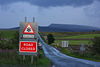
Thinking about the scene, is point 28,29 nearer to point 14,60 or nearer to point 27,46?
point 27,46

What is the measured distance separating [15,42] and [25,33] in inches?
643

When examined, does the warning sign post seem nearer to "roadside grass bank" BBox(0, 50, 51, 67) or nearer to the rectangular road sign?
the rectangular road sign

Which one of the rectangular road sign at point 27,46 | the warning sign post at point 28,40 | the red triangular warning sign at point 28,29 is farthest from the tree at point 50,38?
the red triangular warning sign at point 28,29

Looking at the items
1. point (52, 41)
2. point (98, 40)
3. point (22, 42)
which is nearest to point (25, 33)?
point (22, 42)

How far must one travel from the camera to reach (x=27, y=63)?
22.3m

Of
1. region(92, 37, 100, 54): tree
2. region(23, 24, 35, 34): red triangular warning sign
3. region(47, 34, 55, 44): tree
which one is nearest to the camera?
region(23, 24, 35, 34): red triangular warning sign

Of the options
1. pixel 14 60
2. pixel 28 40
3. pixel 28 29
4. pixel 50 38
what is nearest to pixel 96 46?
pixel 28 40

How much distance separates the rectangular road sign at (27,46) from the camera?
22109 mm

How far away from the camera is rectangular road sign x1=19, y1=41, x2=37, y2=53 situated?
22109 millimetres

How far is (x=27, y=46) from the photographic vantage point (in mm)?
22234

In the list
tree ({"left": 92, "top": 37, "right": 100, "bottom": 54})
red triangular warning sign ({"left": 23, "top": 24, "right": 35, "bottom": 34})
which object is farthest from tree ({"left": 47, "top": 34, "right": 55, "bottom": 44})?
red triangular warning sign ({"left": 23, "top": 24, "right": 35, "bottom": 34})

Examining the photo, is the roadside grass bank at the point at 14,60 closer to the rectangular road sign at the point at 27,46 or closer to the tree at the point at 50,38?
the rectangular road sign at the point at 27,46

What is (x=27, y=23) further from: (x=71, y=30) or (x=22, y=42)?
(x=71, y=30)

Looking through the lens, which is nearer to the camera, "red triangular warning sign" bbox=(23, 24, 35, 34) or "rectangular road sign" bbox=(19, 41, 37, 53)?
"red triangular warning sign" bbox=(23, 24, 35, 34)
